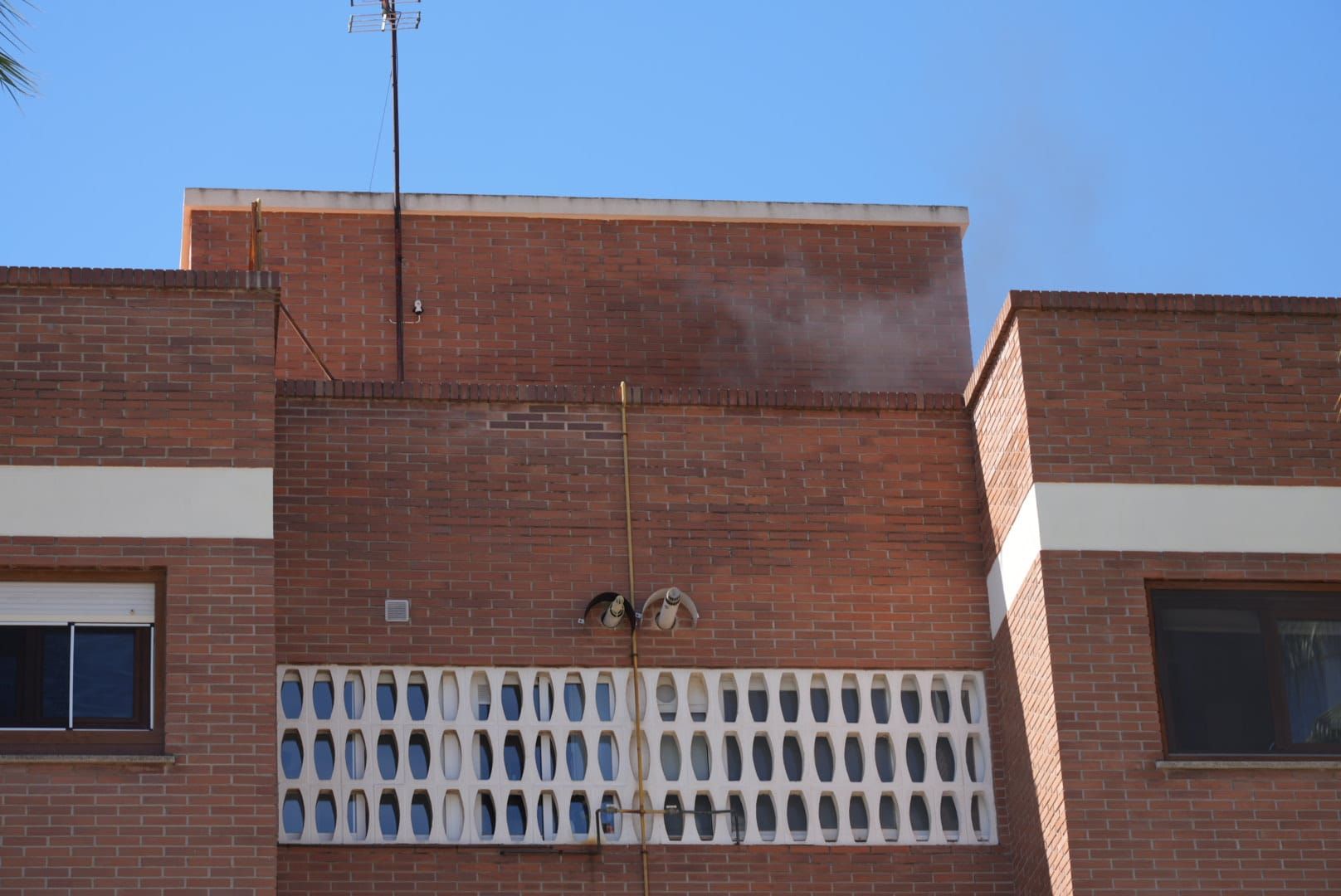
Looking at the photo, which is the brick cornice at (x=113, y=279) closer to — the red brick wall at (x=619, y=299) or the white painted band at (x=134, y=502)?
the white painted band at (x=134, y=502)

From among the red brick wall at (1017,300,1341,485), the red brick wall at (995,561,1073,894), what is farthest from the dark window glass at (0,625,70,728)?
the red brick wall at (1017,300,1341,485)

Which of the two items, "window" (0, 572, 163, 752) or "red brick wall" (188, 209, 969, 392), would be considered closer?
"window" (0, 572, 163, 752)

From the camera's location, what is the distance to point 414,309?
73.4 ft

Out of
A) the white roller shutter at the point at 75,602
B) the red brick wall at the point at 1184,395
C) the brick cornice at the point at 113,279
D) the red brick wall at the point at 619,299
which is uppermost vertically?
the red brick wall at the point at 619,299

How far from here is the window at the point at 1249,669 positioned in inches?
669

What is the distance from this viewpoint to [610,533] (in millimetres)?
18234

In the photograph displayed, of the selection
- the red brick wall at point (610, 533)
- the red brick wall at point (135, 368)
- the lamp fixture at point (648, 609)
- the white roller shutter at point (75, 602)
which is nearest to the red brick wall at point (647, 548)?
the red brick wall at point (610, 533)

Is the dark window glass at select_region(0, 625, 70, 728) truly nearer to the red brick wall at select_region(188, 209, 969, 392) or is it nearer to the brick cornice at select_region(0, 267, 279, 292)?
the brick cornice at select_region(0, 267, 279, 292)

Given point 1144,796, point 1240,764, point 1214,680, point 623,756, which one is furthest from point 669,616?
point 1240,764

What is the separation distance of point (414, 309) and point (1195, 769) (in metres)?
9.16

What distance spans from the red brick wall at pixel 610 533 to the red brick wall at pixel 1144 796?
1.50 m

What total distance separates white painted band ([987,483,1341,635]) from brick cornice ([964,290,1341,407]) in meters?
1.42

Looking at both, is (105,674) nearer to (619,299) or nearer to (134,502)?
(134,502)

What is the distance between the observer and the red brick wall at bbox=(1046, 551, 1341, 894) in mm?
16438
